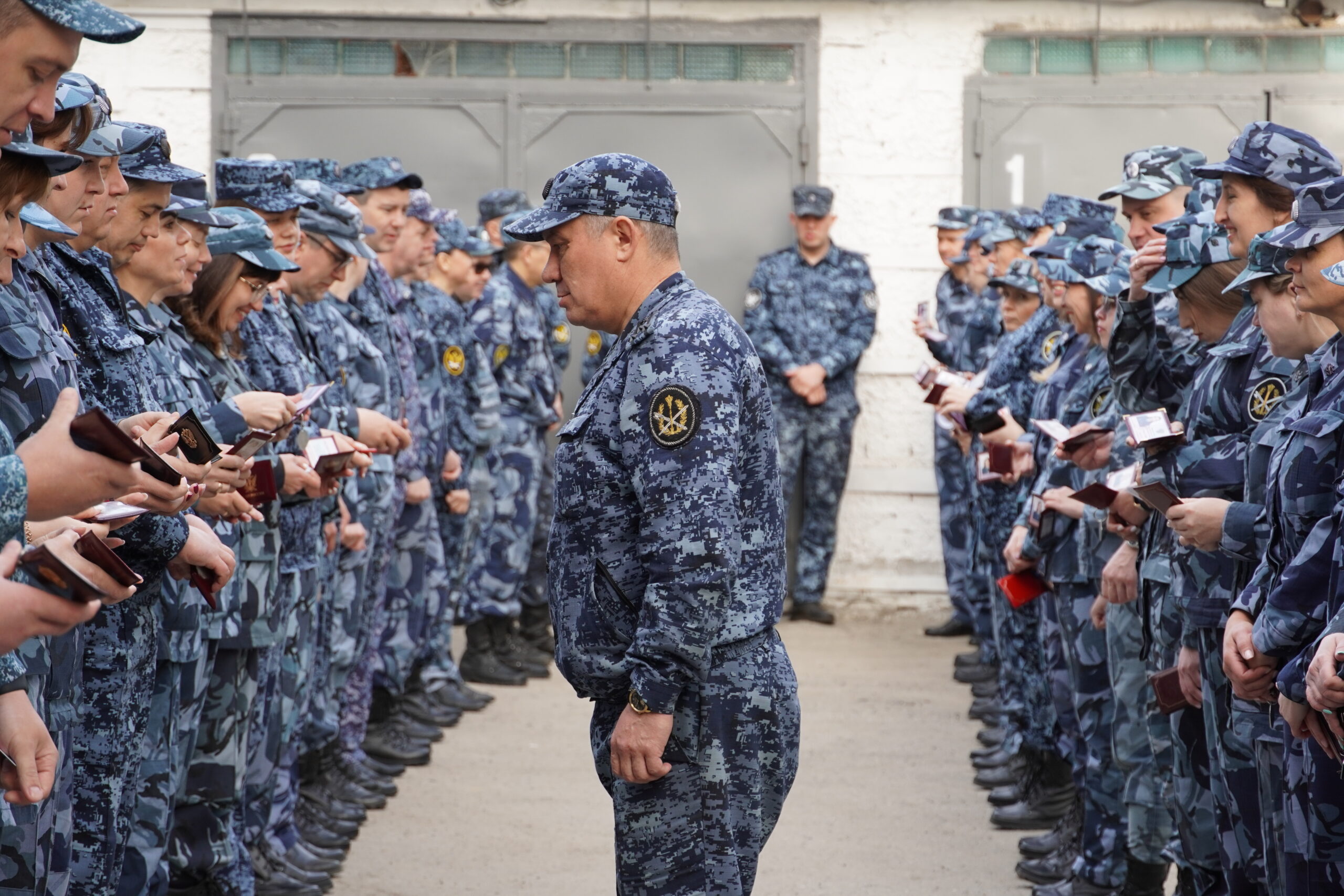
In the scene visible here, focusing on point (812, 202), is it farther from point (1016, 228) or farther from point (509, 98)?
point (509, 98)

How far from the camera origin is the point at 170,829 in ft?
14.1

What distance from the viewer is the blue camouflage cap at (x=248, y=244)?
4676 millimetres

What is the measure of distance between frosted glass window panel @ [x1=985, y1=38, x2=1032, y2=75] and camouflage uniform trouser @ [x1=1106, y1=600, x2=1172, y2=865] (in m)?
6.53

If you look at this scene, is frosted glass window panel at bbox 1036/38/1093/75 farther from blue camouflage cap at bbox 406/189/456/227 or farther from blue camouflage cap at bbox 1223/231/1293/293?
blue camouflage cap at bbox 1223/231/1293/293

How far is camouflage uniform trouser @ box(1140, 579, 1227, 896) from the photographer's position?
4.19 m

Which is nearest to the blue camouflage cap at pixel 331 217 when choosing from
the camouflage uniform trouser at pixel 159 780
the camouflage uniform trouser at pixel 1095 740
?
the camouflage uniform trouser at pixel 159 780

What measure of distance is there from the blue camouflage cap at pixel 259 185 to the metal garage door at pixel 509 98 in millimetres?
5373

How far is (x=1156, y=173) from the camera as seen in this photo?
572 cm

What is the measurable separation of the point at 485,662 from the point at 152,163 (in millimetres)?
5277

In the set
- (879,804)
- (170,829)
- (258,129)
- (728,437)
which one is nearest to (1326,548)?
(728,437)

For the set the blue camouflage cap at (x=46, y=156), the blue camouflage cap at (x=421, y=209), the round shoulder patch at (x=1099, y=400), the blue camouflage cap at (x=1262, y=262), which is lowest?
the round shoulder patch at (x=1099, y=400)

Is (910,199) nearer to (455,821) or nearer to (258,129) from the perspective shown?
(258,129)

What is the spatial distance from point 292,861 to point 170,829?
117 cm

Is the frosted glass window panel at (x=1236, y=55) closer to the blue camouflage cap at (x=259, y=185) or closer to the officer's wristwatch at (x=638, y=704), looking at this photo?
the blue camouflage cap at (x=259, y=185)
